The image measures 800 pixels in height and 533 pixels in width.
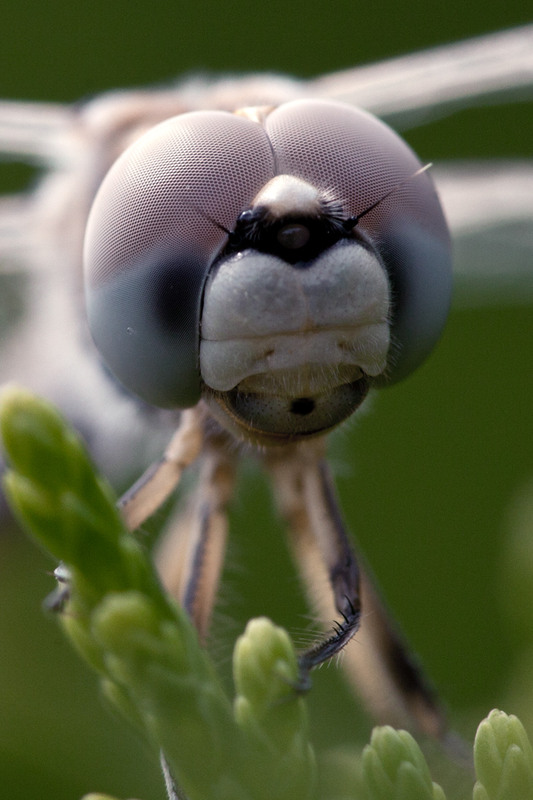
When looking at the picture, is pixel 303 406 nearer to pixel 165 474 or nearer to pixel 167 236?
pixel 167 236

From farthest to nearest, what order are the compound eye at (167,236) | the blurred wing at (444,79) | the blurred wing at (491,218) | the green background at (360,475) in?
1. the blurred wing at (491,218)
2. the green background at (360,475)
3. the blurred wing at (444,79)
4. the compound eye at (167,236)

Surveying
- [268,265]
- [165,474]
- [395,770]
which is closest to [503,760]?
[395,770]

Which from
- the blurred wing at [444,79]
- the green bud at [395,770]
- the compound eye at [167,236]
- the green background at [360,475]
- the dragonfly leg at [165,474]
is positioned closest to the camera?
the green bud at [395,770]

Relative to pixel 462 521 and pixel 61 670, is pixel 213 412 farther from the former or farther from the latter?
pixel 462 521

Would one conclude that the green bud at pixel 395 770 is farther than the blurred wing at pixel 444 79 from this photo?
No

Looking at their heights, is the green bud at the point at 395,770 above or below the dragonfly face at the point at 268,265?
below

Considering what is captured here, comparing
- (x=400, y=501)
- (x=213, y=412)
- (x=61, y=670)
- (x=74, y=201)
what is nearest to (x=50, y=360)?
(x=74, y=201)

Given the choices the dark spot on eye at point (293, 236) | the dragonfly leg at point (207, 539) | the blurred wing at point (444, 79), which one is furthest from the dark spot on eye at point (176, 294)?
the blurred wing at point (444, 79)

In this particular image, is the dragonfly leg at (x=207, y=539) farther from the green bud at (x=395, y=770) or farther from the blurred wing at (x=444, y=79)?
the blurred wing at (x=444, y=79)

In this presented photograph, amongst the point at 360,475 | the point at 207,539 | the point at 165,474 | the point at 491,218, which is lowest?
the point at 360,475
